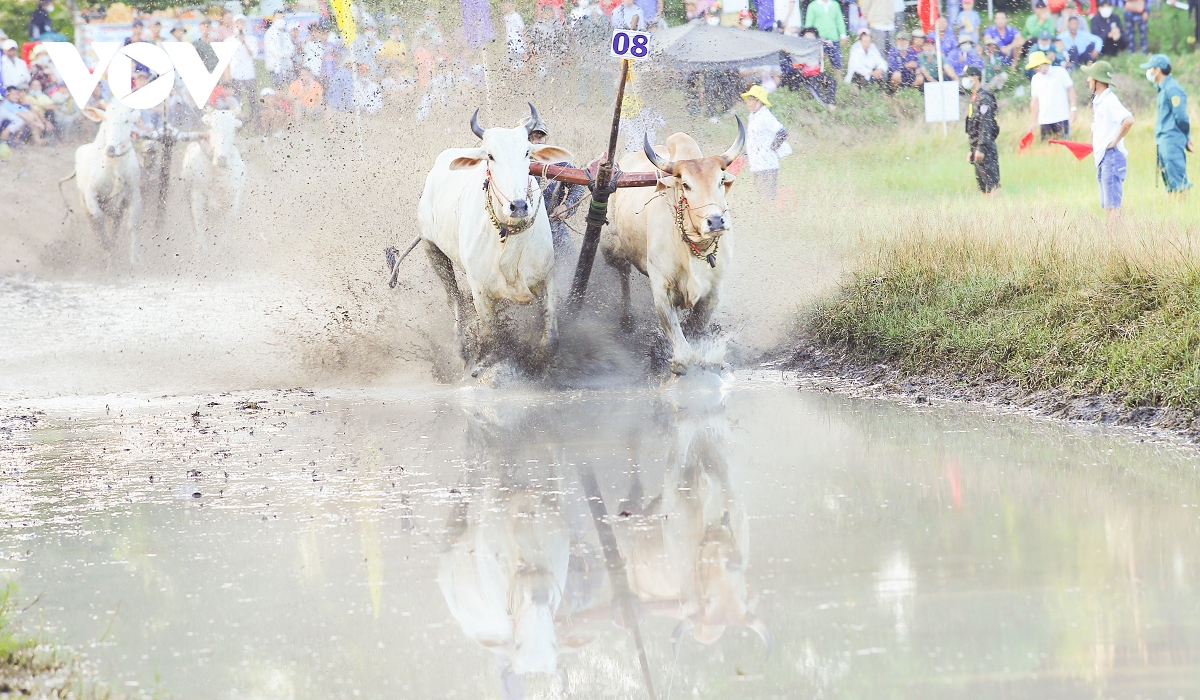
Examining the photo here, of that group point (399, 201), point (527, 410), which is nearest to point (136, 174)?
point (399, 201)

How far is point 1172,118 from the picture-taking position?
13.1 meters

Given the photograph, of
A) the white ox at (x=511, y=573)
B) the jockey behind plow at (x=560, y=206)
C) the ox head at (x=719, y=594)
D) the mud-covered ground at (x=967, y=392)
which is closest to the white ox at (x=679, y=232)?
the jockey behind plow at (x=560, y=206)

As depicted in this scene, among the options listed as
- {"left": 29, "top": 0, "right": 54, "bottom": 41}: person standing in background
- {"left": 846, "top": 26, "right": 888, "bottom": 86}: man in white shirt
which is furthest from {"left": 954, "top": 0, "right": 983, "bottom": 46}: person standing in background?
{"left": 29, "top": 0, "right": 54, "bottom": 41}: person standing in background

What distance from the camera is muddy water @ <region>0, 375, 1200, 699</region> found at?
3.88 metres

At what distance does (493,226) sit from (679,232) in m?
1.24

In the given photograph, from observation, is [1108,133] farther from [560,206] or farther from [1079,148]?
[560,206]

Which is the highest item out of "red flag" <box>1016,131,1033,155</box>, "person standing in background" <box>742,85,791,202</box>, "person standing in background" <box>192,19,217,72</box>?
"person standing in background" <box>192,19,217,72</box>

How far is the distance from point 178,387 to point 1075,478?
23.5 ft

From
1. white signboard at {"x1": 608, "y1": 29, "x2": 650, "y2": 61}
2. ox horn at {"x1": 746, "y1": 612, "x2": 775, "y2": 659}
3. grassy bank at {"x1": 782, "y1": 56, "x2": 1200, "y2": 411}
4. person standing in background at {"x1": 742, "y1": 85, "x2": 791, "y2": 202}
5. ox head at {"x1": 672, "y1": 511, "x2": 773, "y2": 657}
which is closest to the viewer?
ox horn at {"x1": 746, "y1": 612, "x2": 775, "y2": 659}

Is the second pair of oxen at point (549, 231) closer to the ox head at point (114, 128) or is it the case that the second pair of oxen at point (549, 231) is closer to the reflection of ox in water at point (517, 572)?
the reflection of ox in water at point (517, 572)

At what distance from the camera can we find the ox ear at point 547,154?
8.79 metres

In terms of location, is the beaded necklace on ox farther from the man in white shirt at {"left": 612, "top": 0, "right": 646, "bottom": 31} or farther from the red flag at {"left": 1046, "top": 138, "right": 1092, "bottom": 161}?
the red flag at {"left": 1046, "top": 138, "right": 1092, "bottom": 161}

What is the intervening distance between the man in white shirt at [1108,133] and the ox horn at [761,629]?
358 inches

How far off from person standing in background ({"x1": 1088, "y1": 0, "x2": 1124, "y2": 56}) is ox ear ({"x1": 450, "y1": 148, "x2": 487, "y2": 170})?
38.9 ft
